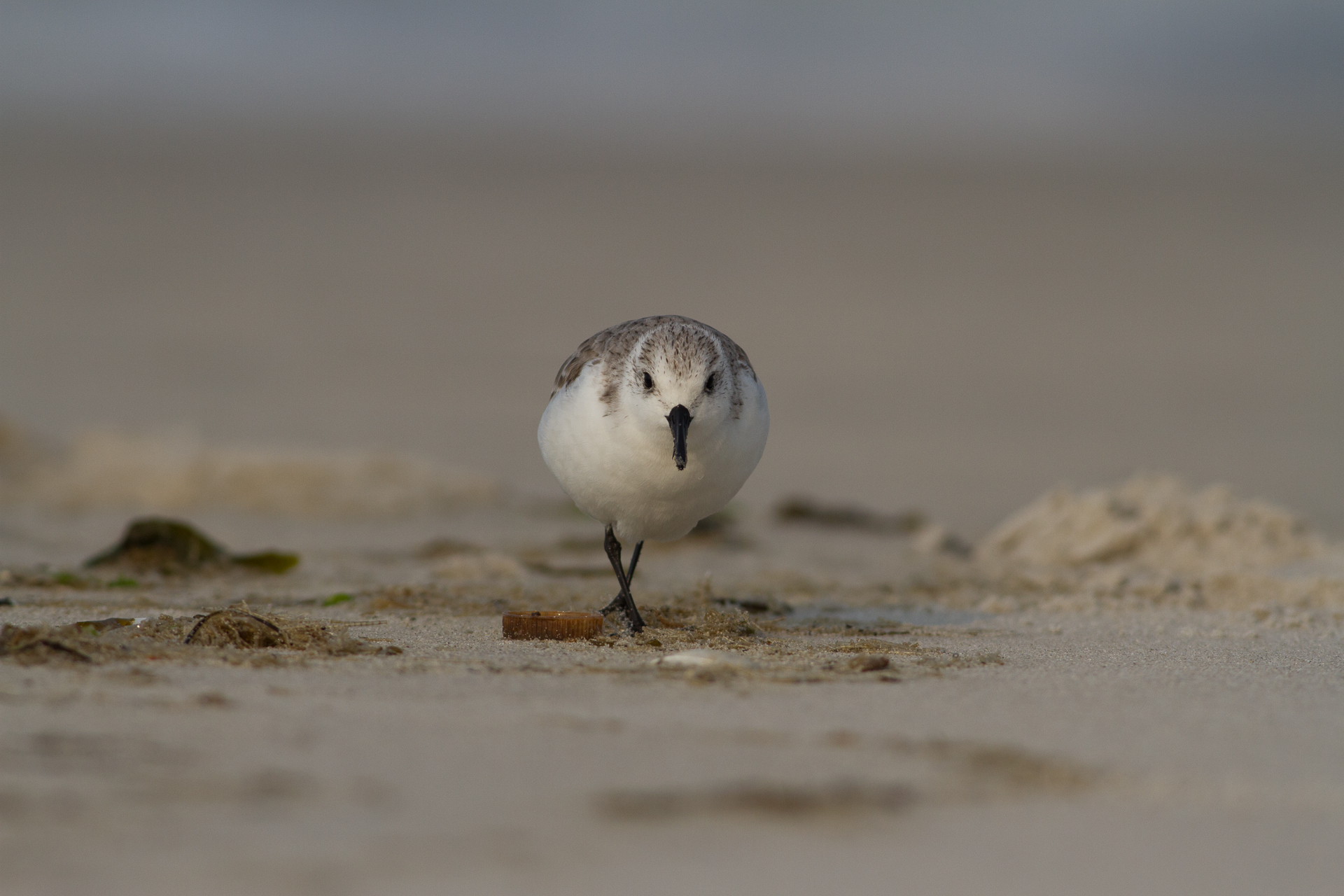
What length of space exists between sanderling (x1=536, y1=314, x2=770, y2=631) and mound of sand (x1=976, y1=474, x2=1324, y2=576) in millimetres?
2846

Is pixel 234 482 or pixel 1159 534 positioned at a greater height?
pixel 234 482

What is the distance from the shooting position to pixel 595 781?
266 centimetres

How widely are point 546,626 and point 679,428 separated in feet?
2.55

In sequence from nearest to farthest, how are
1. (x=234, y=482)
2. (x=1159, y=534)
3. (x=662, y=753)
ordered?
(x=662, y=753), (x=1159, y=534), (x=234, y=482)

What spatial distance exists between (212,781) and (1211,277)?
824 inches

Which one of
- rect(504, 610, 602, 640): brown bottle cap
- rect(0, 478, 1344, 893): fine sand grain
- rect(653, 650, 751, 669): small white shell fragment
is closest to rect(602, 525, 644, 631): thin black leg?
rect(0, 478, 1344, 893): fine sand grain

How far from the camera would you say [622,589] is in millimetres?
5191

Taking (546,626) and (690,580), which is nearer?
(546,626)

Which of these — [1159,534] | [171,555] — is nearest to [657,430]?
[171,555]

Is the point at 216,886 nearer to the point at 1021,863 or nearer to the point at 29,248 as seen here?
the point at 1021,863

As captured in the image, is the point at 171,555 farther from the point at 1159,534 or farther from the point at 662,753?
the point at 1159,534

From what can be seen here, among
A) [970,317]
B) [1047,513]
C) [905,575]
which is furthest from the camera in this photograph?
[970,317]

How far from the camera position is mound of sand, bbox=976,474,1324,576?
7.14 metres

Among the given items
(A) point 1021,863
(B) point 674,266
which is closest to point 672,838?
(A) point 1021,863
